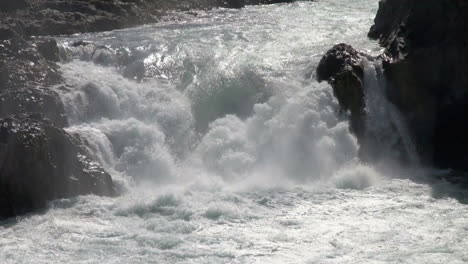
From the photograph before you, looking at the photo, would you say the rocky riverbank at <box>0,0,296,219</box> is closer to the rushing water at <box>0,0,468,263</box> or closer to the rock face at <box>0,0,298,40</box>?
the rock face at <box>0,0,298,40</box>

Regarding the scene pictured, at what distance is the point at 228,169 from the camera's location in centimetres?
1617

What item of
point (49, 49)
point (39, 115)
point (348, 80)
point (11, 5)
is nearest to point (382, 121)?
point (348, 80)

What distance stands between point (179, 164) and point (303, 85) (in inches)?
145

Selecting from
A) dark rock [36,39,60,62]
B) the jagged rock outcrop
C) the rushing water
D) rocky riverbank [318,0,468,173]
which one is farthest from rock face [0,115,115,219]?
rocky riverbank [318,0,468,173]

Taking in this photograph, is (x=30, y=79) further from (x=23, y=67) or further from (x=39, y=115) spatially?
(x=39, y=115)

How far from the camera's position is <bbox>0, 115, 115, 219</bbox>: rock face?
1367 cm

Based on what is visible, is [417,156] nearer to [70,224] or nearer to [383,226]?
[383,226]

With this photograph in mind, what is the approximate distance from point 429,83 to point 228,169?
516 centimetres

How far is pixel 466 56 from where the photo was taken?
17.3m

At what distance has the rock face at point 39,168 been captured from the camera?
44.9 feet

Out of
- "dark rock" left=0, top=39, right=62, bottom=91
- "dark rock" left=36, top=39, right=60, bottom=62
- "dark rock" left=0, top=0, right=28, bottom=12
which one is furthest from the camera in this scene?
"dark rock" left=0, top=0, right=28, bottom=12

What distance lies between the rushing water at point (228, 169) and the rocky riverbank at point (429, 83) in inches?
21.3

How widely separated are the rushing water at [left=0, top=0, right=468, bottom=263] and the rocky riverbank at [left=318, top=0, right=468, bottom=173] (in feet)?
1.78

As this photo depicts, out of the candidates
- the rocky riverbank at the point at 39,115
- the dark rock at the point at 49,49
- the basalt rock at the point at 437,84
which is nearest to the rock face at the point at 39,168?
the rocky riverbank at the point at 39,115
